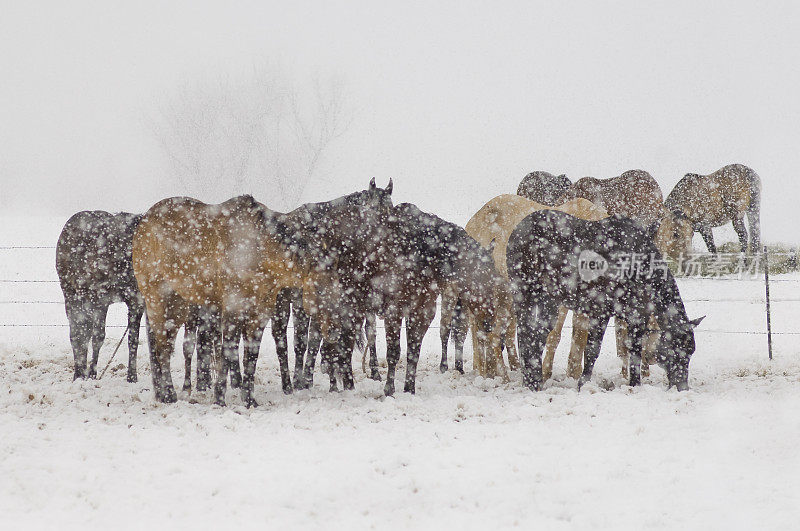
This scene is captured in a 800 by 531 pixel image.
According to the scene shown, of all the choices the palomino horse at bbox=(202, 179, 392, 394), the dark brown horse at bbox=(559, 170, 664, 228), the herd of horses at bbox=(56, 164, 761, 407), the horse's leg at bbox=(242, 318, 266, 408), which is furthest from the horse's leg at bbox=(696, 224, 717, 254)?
the horse's leg at bbox=(242, 318, 266, 408)

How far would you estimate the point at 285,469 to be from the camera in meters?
4.41

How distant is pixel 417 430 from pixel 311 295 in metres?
2.10

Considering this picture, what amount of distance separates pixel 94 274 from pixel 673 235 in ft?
33.2

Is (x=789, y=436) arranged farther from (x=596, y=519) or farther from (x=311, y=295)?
(x=311, y=295)

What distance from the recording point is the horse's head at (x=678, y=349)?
22.3 feet

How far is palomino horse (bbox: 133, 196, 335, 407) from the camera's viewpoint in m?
6.13

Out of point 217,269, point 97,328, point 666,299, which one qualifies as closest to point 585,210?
point 666,299

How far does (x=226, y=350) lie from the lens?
6234mm

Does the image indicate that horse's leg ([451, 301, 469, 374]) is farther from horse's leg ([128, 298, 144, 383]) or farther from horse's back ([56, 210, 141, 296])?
horse's back ([56, 210, 141, 296])

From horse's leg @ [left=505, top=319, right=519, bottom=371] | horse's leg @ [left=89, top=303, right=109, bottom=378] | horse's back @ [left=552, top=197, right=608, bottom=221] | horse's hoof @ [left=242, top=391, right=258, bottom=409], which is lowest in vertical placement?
horse's hoof @ [left=242, top=391, right=258, bottom=409]

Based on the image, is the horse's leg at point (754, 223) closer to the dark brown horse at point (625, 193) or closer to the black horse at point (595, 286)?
the dark brown horse at point (625, 193)

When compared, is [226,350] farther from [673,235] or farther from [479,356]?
[673,235]

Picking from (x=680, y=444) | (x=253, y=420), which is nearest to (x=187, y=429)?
(x=253, y=420)

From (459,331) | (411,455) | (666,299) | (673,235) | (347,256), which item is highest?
(673,235)
